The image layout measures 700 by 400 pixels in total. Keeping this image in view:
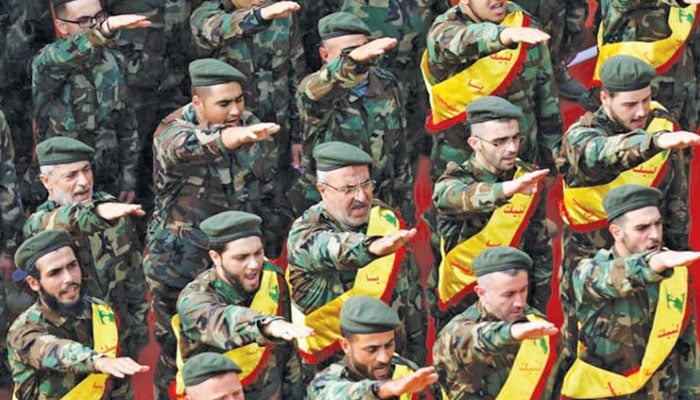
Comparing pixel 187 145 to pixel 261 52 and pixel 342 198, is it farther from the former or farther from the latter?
pixel 261 52

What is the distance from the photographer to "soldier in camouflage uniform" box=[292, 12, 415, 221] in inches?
567

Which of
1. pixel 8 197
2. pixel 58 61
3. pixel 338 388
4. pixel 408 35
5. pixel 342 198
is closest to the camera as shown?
pixel 338 388

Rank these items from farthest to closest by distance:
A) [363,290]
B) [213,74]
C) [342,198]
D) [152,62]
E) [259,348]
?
Answer: [152,62] < [213,74] < [363,290] < [342,198] < [259,348]

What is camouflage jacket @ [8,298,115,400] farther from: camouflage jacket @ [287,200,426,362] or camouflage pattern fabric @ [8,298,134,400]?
camouflage jacket @ [287,200,426,362]

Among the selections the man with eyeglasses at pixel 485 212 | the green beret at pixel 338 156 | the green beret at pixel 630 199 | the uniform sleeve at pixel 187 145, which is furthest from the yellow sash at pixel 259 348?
the green beret at pixel 630 199

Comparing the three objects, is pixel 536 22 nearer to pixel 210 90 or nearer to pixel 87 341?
pixel 210 90

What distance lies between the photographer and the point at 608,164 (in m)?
13.9

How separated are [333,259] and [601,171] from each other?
64.3 inches

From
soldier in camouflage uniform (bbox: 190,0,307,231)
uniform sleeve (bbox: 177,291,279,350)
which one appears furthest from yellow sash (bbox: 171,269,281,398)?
soldier in camouflage uniform (bbox: 190,0,307,231)

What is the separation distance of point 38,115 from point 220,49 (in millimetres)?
1010

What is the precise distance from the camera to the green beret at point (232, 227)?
43.3 ft

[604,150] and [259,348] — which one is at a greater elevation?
[604,150]

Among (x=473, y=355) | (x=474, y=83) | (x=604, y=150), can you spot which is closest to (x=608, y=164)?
A: (x=604, y=150)

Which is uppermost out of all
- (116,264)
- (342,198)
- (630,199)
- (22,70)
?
(630,199)
